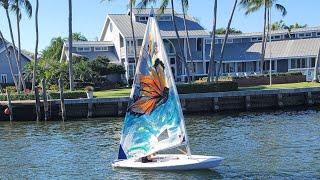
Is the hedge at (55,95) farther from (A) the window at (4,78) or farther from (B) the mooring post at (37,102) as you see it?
(A) the window at (4,78)

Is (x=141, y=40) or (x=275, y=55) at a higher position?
(x=141, y=40)

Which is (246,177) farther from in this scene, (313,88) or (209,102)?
(313,88)

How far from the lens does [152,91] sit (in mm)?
22625

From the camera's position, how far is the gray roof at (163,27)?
240 feet

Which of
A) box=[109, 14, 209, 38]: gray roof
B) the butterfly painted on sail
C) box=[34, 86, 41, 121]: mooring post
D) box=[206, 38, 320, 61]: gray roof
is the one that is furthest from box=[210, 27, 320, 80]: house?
the butterfly painted on sail

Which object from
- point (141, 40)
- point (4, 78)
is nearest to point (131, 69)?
point (141, 40)

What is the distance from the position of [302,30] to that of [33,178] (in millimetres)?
67155

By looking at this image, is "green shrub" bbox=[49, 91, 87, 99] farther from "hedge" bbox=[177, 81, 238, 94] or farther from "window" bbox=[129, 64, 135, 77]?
"window" bbox=[129, 64, 135, 77]

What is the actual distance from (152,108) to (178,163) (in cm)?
240

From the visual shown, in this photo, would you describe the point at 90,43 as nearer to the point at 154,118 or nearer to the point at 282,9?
the point at 282,9

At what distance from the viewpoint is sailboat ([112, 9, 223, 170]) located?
72.2 feet

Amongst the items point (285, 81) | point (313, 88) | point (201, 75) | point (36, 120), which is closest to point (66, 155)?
point (36, 120)

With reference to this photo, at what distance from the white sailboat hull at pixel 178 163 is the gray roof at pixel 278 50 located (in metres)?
54.2

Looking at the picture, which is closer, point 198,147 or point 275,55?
point 198,147
